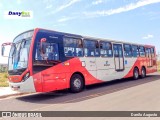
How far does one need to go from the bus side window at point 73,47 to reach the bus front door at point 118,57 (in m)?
3.82

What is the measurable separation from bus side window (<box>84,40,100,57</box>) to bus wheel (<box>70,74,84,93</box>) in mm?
1525

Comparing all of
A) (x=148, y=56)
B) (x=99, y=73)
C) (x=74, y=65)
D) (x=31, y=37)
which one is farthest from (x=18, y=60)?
(x=148, y=56)

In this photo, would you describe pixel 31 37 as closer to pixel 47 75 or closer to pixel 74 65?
pixel 47 75

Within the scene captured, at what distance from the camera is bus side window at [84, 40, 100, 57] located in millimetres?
13039

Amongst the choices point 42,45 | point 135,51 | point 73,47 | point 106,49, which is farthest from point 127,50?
point 42,45

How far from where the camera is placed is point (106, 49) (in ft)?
48.5

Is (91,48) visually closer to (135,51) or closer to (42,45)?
(42,45)

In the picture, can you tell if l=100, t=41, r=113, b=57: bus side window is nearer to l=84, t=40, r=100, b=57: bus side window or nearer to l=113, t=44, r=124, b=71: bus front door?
l=84, t=40, r=100, b=57: bus side window

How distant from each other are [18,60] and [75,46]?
3.29m

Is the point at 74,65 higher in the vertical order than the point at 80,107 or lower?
higher

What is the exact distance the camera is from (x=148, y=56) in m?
20.9

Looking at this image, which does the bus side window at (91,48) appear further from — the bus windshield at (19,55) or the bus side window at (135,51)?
the bus side window at (135,51)

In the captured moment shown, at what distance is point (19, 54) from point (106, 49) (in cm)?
Result: 625

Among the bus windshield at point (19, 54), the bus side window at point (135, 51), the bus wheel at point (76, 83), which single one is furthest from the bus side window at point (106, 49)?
the bus windshield at point (19, 54)
